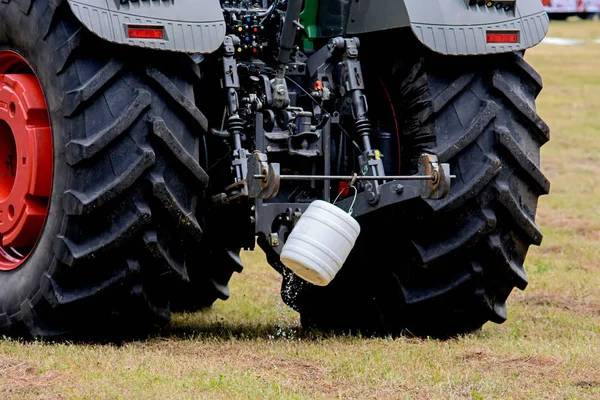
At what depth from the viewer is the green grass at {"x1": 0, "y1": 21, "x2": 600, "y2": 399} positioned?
15.2ft

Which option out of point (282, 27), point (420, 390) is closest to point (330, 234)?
point (420, 390)

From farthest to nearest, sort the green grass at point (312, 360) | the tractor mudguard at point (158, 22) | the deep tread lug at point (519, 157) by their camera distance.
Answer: the deep tread lug at point (519, 157) → the tractor mudguard at point (158, 22) → the green grass at point (312, 360)

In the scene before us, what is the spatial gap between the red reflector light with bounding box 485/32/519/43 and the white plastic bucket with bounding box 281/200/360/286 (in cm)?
125

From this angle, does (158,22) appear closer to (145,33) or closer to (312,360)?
(145,33)

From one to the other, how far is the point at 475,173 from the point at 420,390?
1.46 m

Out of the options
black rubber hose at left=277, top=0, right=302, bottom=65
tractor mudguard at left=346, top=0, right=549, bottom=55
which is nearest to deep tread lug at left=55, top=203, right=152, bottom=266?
black rubber hose at left=277, top=0, right=302, bottom=65

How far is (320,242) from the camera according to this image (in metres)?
5.22

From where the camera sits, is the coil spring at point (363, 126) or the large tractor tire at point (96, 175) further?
the coil spring at point (363, 126)

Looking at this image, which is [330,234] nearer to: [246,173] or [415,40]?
[246,173]

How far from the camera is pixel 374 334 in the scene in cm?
628

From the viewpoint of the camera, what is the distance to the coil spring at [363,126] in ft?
19.1

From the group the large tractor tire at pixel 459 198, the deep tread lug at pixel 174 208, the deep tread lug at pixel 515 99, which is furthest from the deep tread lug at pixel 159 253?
the deep tread lug at pixel 515 99

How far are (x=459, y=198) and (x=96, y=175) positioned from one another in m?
1.74

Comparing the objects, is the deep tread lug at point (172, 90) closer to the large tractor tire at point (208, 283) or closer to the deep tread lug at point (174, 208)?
the deep tread lug at point (174, 208)
